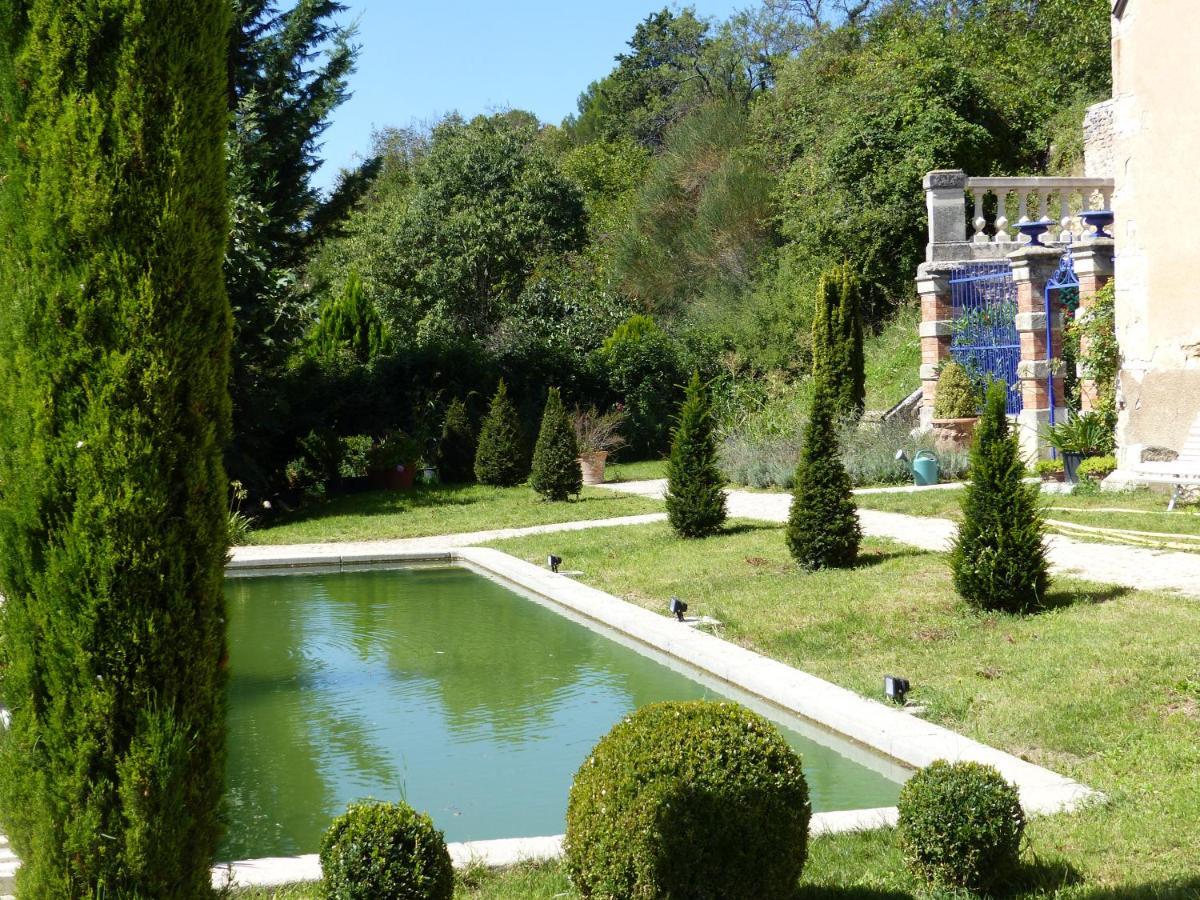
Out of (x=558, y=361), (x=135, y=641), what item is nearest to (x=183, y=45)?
(x=135, y=641)

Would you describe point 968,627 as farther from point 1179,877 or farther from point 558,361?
point 558,361

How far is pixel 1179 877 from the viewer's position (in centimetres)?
361

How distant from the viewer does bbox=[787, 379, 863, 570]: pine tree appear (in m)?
9.62

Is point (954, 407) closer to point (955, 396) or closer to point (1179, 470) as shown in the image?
point (955, 396)

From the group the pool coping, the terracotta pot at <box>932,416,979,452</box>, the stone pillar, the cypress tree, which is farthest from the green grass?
the cypress tree

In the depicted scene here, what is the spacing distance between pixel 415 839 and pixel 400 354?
1797cm

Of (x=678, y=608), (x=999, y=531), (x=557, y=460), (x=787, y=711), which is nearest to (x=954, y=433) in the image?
(x=557, y=460)

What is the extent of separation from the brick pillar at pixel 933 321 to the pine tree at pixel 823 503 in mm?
8446

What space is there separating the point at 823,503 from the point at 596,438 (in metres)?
10.6

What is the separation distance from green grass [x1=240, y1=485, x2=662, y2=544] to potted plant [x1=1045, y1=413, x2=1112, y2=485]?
4.83 m

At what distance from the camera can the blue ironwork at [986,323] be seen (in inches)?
680

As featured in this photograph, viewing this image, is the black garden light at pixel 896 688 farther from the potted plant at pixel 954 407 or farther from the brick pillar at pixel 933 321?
the brick pillar at pixel 933 321

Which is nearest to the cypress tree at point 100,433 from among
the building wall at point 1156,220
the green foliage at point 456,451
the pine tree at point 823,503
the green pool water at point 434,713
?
the green pool water at point 434,713

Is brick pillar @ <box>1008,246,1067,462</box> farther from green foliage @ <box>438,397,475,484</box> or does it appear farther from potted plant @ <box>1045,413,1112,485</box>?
green foliage @ <box>438,397,475,484</box>
